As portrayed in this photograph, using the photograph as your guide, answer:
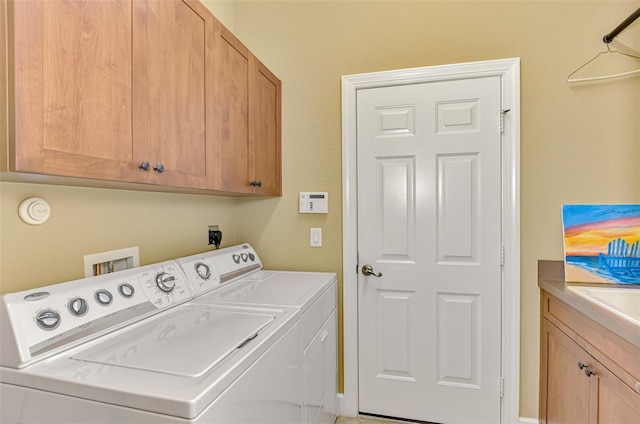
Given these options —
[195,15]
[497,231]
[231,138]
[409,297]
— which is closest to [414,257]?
[409,297]

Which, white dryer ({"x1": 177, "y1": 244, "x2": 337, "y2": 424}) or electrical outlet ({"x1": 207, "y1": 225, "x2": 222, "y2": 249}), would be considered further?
electrical outlet ({"x1": 207, "y1": 225, "x2": 222, "y2": 249})

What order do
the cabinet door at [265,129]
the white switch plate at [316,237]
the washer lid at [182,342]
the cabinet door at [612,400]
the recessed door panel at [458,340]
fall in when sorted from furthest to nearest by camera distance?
the white switch plate at [316,237]
the recessed door panel at [458,340]
the cabinet door at [265,129]
the cabinet door at [612,400]
the washer lid at [182,342]

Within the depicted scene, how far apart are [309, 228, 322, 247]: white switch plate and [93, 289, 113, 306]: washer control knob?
1.25 metres

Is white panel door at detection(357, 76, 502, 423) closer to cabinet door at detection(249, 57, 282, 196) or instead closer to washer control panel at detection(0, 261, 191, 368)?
cabinet door at detection(249, 57, 282, 196)

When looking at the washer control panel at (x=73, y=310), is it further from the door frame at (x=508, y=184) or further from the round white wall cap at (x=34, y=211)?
the door frame at (x=508, y=184)

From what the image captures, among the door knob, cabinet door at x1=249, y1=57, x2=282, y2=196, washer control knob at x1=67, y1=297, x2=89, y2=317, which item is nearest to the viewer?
washer control knob at x1=67, y1=297, x2=89, y2=317

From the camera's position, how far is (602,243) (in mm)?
Answer: 1746

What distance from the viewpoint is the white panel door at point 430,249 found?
6.23 feet

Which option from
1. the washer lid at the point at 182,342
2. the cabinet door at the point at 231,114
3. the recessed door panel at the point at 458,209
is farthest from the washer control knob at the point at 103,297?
the recessed door panel at the point at 458,209

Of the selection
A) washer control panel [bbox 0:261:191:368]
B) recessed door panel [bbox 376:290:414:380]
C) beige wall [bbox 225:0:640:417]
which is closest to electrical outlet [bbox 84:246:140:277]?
washer control panel [bbox 0:261:191:368]

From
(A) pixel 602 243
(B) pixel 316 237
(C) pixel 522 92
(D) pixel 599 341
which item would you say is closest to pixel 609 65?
(C) pixel 522 92

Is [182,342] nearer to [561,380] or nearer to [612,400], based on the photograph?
[612,400]

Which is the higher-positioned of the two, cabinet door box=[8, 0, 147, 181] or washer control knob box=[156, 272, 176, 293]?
cabinet door box=[8, 0, 147, 181]

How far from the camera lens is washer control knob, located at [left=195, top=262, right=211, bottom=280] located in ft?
5.14
